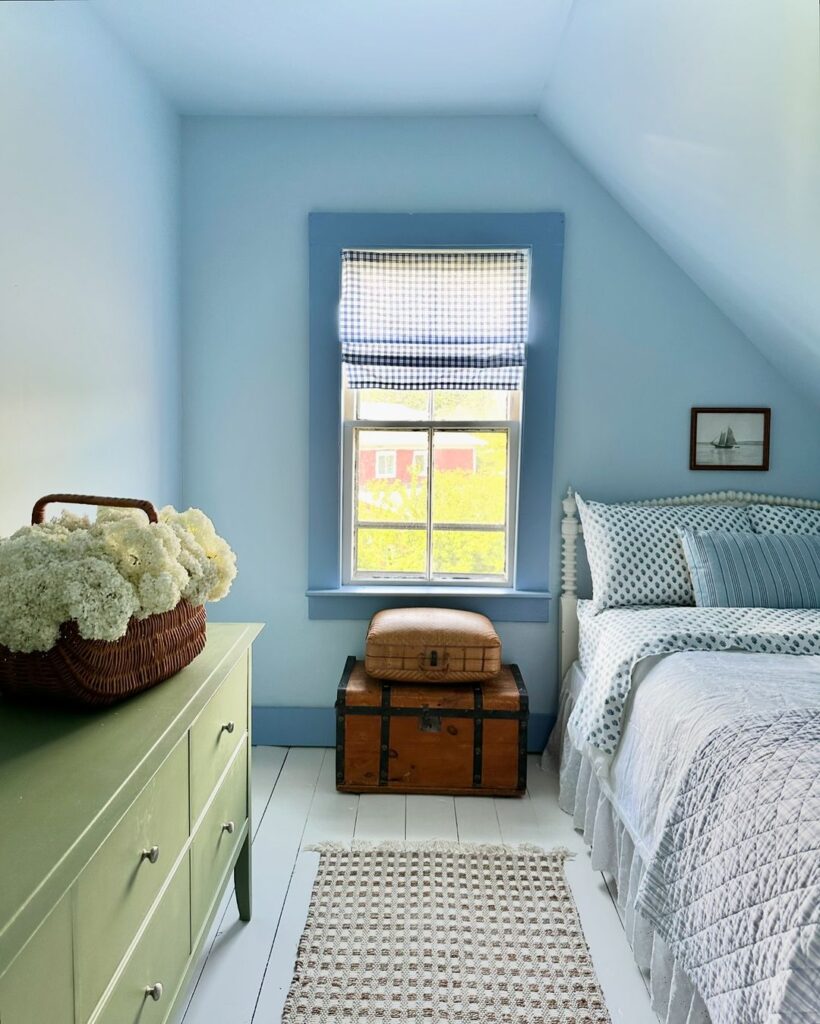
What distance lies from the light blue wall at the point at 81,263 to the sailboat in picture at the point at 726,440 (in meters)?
2.29

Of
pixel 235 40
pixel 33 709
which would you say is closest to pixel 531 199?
pixel 235 40

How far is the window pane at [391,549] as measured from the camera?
3393 mm

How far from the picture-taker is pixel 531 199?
10.5ft

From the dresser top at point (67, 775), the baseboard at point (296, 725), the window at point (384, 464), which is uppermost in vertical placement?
the window at point (384, 464)

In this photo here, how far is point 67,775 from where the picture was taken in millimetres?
1127

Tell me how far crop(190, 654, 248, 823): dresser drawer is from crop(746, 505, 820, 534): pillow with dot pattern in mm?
2155

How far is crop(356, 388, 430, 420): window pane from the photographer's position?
11.0 feet

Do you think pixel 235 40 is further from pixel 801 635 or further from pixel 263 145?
pixel 801 635

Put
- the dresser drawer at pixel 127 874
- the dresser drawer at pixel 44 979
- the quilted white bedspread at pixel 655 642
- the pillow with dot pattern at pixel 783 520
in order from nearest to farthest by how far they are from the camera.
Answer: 1. the dresser drawer at pixel 44 979
2. the dresser drawer at pixel 127 874
3. the quilted white bedspread at pixel 655 642
4. the pillow with dot pattern at pixel 783 520

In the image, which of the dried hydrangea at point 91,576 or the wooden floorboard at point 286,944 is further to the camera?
the wooden floorboard at point 286,944

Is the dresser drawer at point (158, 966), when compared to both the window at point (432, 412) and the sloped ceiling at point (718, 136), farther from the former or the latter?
the sloped ceiling at point (718, 136)

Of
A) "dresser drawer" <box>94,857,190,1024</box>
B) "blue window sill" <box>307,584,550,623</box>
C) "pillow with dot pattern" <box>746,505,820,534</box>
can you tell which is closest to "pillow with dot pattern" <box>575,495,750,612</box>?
"pillow with dot pattern" <box>746,505,820,534</box>

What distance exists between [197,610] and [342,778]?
4.90 feet

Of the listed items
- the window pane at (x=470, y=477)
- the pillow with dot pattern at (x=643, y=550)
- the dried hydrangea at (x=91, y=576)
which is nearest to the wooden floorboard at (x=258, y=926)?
the dried hydrangea at (x=91, y=576)
